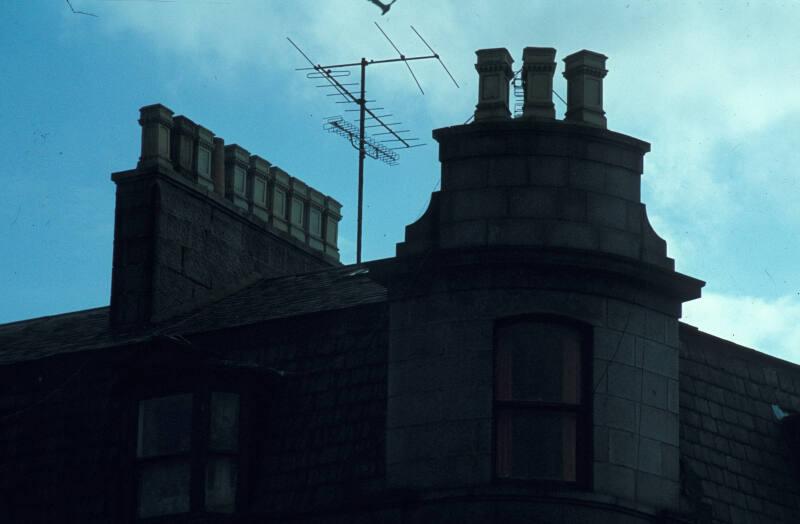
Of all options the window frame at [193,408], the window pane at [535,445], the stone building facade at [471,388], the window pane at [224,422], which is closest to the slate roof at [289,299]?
the stone building facade at [471,388]

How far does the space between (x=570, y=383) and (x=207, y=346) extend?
6228 mm

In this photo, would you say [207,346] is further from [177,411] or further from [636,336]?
[636,336]

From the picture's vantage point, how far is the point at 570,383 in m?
25.0

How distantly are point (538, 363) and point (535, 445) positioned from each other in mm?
1082

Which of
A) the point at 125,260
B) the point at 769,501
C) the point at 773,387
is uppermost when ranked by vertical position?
the point at 125,260

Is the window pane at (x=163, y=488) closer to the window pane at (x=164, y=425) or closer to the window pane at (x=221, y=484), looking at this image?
the window pane at (x=164, y=425)

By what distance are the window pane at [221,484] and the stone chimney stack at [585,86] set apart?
6.74m

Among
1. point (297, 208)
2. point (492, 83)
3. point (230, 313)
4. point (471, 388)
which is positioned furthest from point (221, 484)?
point (297, 208)

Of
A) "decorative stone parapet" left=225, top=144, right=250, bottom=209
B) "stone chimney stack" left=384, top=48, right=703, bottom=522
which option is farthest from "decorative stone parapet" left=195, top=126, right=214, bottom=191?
"stone chimney stack" left=384, top=48, right=703, bottom=522

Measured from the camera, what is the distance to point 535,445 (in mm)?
24672

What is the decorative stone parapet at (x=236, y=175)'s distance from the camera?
34.0m

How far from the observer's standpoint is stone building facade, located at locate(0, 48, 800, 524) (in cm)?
2481

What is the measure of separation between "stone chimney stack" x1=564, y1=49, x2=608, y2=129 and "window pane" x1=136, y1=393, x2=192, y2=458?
673cm

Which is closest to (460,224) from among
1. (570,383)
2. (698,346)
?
(570,383)
